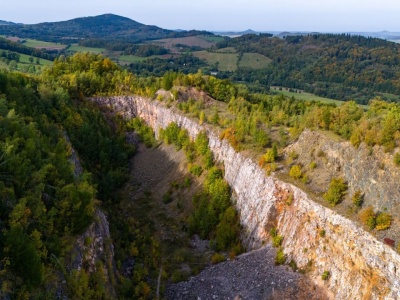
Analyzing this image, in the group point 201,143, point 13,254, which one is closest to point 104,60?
point 201,143

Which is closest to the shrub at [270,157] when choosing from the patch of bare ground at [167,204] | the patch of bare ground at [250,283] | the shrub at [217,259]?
the patch of bare ground at [250,283]

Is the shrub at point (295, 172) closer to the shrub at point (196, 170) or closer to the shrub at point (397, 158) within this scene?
the shrub at point (397, 158)

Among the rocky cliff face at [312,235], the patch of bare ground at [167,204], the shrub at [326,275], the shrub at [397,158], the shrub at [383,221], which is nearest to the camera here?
the rocky cliff face at [312,235]

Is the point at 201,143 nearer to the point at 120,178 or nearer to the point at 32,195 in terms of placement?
the point at 120,178

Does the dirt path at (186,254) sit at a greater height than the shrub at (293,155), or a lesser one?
lesser

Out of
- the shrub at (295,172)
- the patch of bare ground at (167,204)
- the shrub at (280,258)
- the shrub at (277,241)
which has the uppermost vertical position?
the shrub at (295,172)

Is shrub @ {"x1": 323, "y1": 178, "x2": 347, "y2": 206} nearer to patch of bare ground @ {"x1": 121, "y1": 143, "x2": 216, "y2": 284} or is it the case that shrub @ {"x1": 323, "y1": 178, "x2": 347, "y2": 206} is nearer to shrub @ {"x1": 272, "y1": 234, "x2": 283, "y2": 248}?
shrub @ {"x1": 272, "y1": 234, "x2": 283, "y2": 248}

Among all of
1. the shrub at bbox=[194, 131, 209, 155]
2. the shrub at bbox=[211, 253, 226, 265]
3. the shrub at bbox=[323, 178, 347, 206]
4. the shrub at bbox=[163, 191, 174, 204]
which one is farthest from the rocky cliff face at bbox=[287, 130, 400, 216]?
the shrub at bbox=[163, 191, 174, 204]
